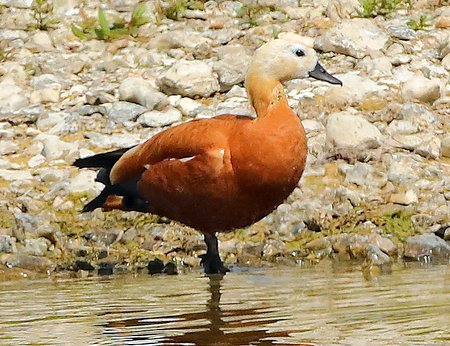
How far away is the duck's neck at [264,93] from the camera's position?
7383mm

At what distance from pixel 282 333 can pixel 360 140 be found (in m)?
4.18

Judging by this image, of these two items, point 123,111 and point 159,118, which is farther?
point 123,111

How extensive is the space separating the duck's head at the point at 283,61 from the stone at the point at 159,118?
6.95 ft

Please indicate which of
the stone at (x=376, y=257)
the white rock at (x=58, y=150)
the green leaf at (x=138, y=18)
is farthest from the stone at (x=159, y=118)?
the stone at (x=376, y=257)

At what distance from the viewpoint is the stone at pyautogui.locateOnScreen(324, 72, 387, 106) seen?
9.82 meters

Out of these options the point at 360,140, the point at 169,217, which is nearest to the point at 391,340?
the point at 169,217

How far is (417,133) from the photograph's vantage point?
9.34 meters

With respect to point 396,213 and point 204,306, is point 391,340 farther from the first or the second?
point 396,213

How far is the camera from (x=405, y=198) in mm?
8391

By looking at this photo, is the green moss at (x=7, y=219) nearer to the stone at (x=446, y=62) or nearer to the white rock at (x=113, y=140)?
the white rock at (x=113, y=140)

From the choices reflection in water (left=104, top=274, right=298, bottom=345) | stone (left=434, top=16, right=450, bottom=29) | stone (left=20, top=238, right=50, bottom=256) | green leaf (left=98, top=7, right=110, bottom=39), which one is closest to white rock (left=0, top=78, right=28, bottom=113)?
green leaf (left=98, top=7, right=110, bottom=39)

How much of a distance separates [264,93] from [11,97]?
137 inches

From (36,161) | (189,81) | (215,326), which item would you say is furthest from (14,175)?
(215,326)

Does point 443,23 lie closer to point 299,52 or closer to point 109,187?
point 299,52
